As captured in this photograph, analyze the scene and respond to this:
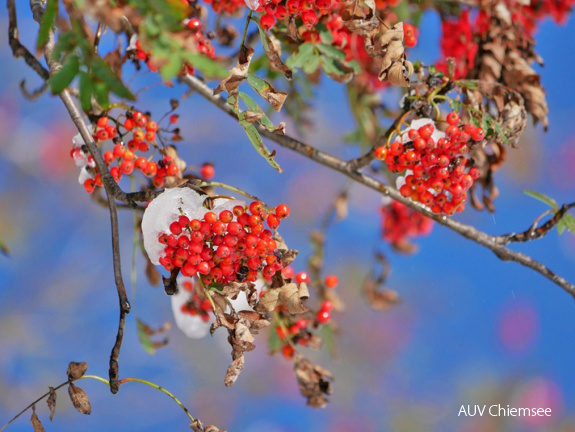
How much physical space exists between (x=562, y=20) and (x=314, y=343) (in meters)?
0.69

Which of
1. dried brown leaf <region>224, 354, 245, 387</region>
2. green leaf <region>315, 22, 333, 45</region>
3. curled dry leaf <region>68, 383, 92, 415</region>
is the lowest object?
curled dry leaf <region>68, 383, 92, 415</region>

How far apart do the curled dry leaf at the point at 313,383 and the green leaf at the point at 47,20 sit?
54cm

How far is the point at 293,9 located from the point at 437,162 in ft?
0.73

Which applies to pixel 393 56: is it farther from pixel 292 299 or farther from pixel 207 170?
pixel 207 170

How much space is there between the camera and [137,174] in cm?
86

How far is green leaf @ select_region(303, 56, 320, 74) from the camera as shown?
0.83 meters

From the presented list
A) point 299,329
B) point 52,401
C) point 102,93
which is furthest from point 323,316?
point 102,93

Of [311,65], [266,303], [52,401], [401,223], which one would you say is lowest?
[52,401]

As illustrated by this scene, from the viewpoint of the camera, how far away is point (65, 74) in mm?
529

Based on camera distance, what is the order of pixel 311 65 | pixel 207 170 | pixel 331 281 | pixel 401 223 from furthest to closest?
pixel 401 223 → pixel 331 281 → pixel 207 170 → pixel 311 65

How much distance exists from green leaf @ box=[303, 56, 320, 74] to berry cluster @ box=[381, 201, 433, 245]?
399mm

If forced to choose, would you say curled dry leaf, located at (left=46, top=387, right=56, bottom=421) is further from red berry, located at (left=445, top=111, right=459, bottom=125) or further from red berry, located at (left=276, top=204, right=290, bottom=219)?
red berry, located at (left=445, top=111, right=459, bottom=125)

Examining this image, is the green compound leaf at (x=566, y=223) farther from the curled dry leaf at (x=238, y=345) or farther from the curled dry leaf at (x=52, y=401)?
the curled dry leaf at (x=52, y=401)

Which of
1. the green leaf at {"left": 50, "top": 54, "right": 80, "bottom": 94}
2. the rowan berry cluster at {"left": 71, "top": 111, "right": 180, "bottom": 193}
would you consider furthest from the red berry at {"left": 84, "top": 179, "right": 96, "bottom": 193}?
the green leaf at {"left": 50, "top": 54, "right": 80, "bottom": 94}
